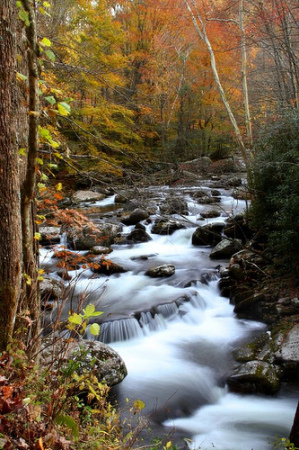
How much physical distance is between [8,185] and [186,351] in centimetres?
490

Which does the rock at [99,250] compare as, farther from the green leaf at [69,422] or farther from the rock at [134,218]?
the green leaf at [69,422]

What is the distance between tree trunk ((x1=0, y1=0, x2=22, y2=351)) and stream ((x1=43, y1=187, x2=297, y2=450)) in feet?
2.66

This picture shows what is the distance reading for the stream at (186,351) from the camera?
447 centimetres

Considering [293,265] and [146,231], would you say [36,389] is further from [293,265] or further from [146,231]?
[146,231]

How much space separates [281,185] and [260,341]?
11.4 feet

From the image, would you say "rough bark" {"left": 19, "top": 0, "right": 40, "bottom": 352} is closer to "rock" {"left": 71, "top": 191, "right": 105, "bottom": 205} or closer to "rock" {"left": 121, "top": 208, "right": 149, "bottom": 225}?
"rock" {"left": 121, "top": 208, "right": 149, "bottom": 225}

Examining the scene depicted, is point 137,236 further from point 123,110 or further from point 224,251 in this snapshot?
point 123,110

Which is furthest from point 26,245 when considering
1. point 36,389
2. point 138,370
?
point 138,370

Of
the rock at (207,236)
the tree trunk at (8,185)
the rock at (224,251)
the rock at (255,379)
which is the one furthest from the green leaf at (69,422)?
the rock at (207,236)

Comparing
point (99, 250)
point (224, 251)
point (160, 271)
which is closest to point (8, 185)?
point (160, 271)

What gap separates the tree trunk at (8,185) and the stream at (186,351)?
81 cm

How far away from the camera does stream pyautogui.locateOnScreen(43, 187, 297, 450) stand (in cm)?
447

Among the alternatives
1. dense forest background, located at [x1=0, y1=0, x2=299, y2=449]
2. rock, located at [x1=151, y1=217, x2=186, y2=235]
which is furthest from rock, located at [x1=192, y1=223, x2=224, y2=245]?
dense forest background, located at [x1=0, y1=0, x2=299, y2=449]

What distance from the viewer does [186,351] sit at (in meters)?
6.20
